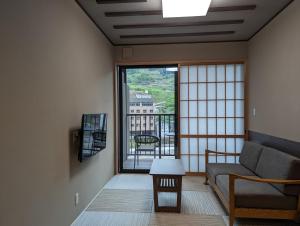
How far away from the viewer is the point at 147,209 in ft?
9.78

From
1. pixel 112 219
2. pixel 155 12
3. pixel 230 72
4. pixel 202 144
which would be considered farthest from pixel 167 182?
pixel 230 72

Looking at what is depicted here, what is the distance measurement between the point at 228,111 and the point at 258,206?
7.98ft

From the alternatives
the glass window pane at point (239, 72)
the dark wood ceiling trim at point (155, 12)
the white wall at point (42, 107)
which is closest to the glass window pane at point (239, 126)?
the glass window pane at point (239, 72)

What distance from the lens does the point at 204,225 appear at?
8.43ft

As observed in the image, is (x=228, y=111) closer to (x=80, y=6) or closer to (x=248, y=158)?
(x=248, y=158)

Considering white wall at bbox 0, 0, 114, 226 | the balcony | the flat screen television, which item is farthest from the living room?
the balcony

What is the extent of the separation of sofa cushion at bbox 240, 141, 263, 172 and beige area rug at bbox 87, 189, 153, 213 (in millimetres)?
1511

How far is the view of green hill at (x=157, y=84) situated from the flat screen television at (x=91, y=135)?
2089 mm

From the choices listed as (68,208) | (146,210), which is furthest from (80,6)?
(146,210)

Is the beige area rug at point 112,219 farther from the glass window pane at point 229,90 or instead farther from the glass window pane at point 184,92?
the glass window pane at point 229,90

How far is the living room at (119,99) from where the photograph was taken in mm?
1741

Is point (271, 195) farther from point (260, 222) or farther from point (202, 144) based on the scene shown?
point (202, 144)

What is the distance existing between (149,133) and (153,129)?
0.15 m

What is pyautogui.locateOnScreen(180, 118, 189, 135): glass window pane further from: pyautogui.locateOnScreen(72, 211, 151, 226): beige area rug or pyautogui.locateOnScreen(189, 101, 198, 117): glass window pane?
pyautogui.locateOnScreen(72, 211, 151, 226): beige area rug
